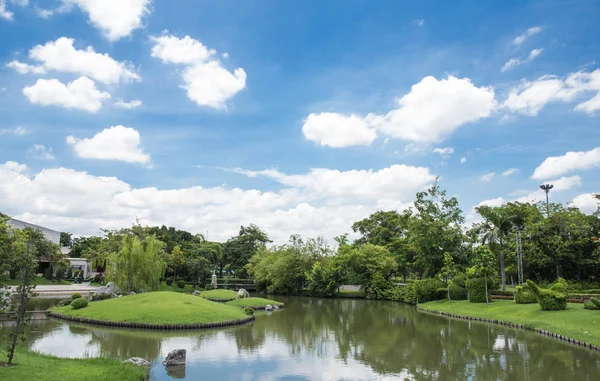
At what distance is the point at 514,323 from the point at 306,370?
1768cm

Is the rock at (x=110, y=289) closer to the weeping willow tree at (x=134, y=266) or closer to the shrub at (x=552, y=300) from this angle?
the weeping willow tree at (x=134, y=266)

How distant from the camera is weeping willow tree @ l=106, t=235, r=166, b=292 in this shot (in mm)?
35719

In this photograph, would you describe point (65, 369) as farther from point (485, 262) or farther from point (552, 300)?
point (485, 262)

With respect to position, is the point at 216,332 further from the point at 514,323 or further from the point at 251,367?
the point at 514,323

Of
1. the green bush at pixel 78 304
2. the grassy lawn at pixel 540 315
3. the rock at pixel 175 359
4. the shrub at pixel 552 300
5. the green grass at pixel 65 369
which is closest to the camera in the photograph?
the green grass at pixel 65 369

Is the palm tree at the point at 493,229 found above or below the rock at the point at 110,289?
above

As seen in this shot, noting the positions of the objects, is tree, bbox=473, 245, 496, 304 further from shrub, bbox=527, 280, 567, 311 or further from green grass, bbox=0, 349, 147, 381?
green grass, bbox=0, 349, 147, 381

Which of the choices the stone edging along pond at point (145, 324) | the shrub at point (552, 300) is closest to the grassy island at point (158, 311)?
the stone edging along pond at point (145, 324)

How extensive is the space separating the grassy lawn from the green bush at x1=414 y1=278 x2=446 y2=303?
4442 millimetres

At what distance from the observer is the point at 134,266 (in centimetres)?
3631

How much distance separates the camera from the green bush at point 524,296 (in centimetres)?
3158

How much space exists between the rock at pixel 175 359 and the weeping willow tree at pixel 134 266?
69.1 ft

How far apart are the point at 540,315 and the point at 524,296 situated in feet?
15.9

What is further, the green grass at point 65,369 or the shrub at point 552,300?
the shrub at point 552,300
